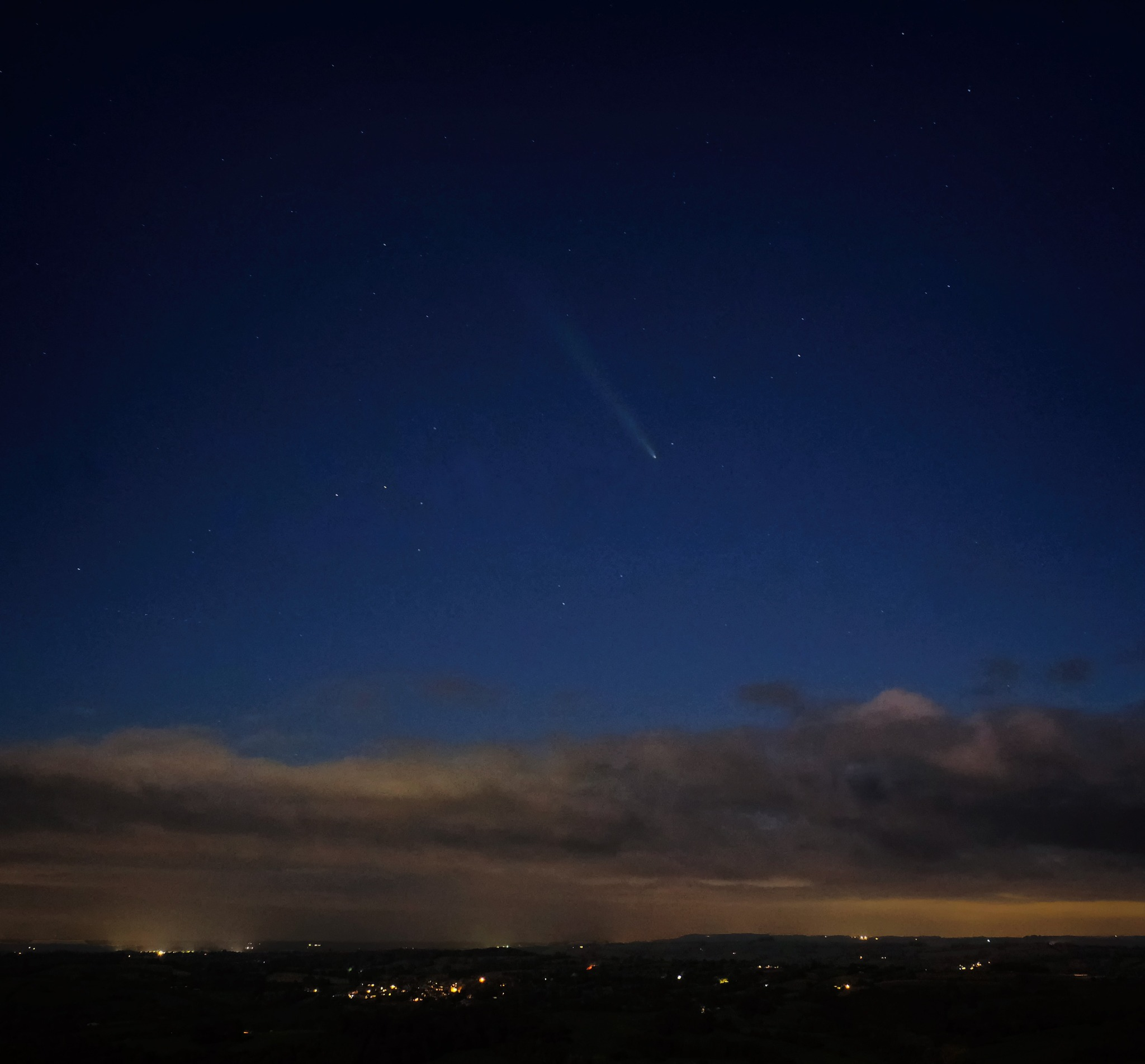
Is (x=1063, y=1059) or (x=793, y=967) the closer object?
(x=1063, y=1059)

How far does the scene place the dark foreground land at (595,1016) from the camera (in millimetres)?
69188

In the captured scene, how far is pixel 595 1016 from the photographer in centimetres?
9238

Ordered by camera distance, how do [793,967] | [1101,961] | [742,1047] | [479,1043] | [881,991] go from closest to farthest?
1. [742,1047]
2. [479,1043]
3. [881,991]
4. [1101,961]
5. [793,967]

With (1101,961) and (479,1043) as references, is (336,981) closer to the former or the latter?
(479,1043)

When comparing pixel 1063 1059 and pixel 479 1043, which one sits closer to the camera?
pixel 1063 1059

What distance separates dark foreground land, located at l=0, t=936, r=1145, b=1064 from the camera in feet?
227

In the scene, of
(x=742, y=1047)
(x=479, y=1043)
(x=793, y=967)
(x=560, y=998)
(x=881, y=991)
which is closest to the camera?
(x=742, y=1047)

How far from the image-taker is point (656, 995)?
110 metres

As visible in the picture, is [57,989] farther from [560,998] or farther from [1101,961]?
[1101,961]

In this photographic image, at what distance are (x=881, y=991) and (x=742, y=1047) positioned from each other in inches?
1449

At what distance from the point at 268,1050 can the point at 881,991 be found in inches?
2585

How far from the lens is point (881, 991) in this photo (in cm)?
9875

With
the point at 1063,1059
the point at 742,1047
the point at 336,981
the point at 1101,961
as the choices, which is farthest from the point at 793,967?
the point at 1063,1059

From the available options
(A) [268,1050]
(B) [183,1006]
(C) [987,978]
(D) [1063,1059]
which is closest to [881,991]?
(C) [987,978]
